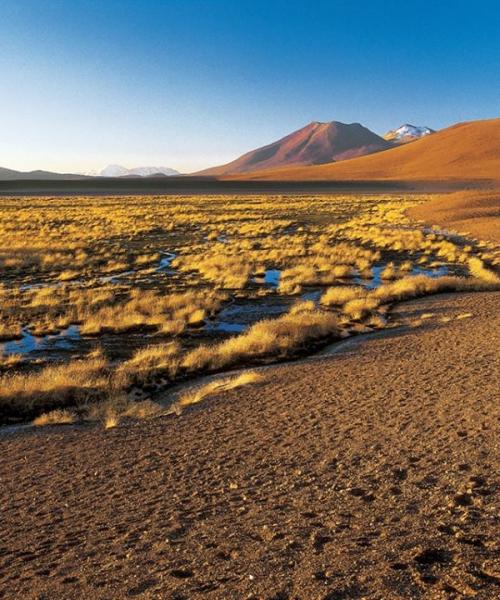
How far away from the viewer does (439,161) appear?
167 meters

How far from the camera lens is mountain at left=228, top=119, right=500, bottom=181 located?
150 m

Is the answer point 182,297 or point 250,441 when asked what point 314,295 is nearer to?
point 182,297

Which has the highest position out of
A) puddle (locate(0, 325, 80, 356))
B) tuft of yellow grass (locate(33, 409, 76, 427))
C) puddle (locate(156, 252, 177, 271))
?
puddle (locate(156, 252, 177, 271))

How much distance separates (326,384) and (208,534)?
18.3ft

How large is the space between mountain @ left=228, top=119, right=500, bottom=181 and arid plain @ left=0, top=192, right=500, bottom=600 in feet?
425

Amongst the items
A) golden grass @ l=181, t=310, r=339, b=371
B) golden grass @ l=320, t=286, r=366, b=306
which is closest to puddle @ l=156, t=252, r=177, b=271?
golden grass @ l=320, t=286, r=366, b=306

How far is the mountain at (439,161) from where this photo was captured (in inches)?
5906

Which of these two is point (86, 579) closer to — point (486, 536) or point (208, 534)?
point (208, 534)

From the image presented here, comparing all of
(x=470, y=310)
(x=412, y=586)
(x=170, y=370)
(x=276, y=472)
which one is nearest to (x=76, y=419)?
(x=170, y=370)

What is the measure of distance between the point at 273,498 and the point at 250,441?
6.18 feet

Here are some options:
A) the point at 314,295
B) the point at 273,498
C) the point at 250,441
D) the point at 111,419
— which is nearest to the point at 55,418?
the point at 111,419

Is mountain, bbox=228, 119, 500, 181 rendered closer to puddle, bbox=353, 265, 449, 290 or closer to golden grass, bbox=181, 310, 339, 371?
puddle, bbox=353, 265, 449, 290

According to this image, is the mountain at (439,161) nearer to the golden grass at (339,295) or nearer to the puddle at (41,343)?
the golden grass at (339,295)

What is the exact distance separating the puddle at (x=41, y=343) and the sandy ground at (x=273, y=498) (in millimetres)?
5742
